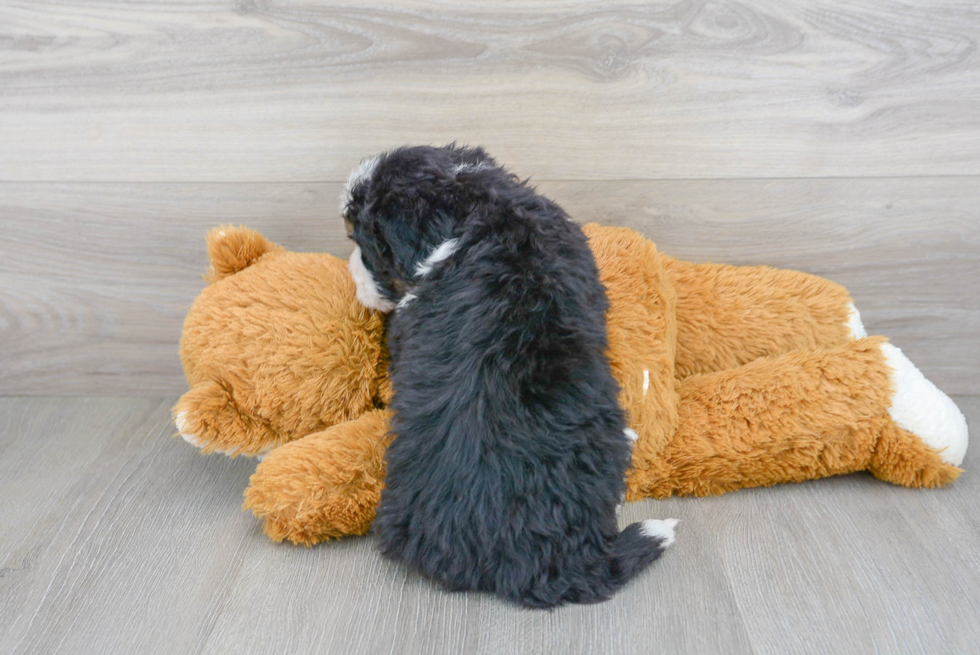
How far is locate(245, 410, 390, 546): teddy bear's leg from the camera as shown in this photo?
32.0 inches

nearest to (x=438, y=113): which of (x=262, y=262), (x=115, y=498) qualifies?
(x=262, y=262)

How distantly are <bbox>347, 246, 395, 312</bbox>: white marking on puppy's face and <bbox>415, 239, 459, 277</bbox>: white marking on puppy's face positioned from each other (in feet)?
0.29

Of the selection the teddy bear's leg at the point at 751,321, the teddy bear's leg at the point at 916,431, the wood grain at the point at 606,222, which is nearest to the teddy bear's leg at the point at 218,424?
the wood grain at the point at 606,222

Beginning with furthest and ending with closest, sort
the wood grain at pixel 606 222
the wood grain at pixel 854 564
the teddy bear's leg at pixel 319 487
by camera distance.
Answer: the wood grain at pixel 606 222 < the teddy bear's leg at pixel 319 487 < the wood grain at pixel 854 564

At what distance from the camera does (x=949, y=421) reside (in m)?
0.91

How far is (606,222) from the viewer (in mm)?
1093

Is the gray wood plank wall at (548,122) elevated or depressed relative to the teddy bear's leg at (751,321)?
elevated

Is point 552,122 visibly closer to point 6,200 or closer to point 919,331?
point 919,331

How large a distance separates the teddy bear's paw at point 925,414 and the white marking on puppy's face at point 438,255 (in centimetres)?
57

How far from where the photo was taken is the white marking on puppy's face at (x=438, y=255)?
75 centimetres

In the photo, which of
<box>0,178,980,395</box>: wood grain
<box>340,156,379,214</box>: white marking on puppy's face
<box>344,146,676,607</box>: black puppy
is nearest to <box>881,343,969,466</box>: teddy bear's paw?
<box>0,178,980,395</box>: wood grain

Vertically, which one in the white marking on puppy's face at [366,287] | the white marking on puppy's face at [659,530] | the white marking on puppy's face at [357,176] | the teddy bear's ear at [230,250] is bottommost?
the white marking on puppy's face at [659,530]

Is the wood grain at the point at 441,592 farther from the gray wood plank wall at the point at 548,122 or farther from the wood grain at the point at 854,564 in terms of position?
the gray wood plank wall at the point at 548,122

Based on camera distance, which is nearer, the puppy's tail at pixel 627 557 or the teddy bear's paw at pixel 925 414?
the puppy's tail at pixel 627 557
